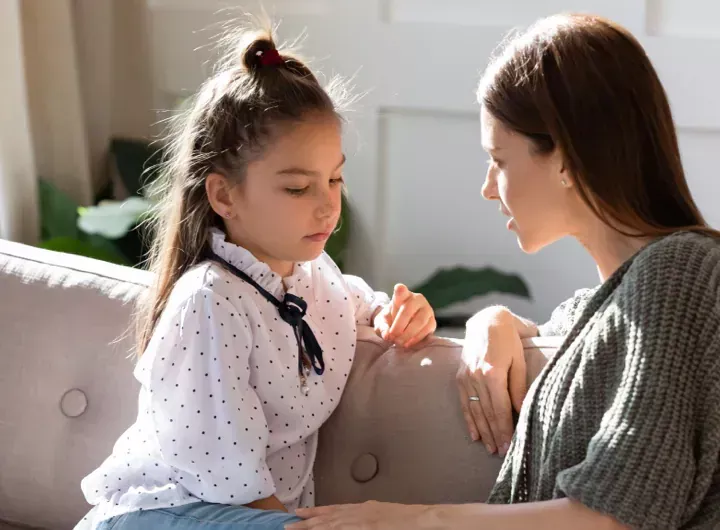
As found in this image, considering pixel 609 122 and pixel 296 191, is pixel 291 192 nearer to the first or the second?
pixel 296 191

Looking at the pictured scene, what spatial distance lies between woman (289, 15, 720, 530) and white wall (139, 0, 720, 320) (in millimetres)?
1031

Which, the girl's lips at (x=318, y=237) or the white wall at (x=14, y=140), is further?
the white wall at (x=14, y=140)

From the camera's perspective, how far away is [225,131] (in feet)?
4.09

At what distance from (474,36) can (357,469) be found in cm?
120

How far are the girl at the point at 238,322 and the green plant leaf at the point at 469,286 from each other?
866 millimetres

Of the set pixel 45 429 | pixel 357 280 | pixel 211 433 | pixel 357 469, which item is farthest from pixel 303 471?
pixel 45 429

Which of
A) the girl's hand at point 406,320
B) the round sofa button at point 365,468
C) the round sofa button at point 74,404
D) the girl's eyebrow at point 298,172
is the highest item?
the girl's eyebrow at point 298,172

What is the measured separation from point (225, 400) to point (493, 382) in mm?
369

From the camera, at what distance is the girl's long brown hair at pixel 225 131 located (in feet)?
4.03

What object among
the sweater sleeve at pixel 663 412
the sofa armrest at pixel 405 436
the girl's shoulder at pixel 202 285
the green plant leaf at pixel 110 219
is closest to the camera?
the sweater sleeve at pixel 663 412

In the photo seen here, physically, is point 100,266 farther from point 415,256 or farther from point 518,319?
point 415,256

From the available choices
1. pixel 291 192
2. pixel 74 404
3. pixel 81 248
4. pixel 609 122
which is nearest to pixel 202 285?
pixel 291 192

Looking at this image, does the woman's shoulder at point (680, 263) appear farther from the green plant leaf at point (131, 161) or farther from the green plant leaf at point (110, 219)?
the green plant leaf at point (131, 161)

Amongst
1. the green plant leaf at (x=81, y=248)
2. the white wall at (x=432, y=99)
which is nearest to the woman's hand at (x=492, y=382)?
the white wall at (x=432, y=99)
